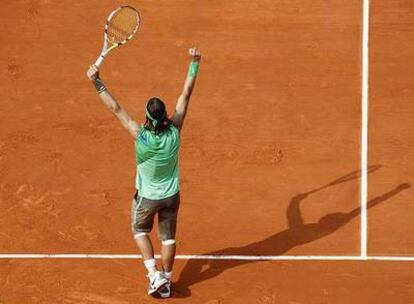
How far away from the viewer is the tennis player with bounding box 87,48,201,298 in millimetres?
7727

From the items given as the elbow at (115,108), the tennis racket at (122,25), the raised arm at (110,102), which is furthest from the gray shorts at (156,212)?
the tennis racket at (122,25)

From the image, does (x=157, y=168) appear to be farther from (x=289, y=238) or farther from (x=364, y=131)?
(x=364, y=131)

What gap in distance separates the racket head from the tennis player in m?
0.91

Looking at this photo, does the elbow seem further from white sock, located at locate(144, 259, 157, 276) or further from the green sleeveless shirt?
white sock, located at locate(144, 259, 157, 276)

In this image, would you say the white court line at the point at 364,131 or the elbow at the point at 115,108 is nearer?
the elbow at the point at 115,108

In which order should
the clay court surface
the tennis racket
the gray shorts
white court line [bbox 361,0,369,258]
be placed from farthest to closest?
white court line [bbox 361,0,369,258] < the clay court surface < the tennis racket < the gray shorts

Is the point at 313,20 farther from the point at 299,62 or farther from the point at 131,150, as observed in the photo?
the point at 131,150

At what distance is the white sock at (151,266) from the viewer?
27.4 ft

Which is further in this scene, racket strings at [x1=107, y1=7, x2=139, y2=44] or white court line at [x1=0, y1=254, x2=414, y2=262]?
white court line at [x1=0, y1=254, x2=414, y2=262]

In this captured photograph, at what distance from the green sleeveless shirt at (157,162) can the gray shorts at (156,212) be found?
0.07m

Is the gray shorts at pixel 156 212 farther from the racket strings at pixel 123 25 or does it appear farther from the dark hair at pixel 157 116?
the racket strings at pixel 123 25

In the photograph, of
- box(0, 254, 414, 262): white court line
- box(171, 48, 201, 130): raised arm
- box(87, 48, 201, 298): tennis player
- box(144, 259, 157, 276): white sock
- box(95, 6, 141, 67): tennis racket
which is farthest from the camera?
box(0, 254, 414, 262): white court line

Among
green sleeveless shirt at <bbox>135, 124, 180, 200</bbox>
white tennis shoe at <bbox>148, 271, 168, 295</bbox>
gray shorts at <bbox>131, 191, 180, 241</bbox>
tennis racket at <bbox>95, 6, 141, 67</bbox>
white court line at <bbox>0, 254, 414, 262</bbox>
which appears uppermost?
tennis racket at <bbox>95, 6, 141, 67</bbox>

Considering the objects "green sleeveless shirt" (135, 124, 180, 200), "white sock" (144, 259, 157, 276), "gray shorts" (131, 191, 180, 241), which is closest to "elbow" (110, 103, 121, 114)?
"green sleeveless shirt" (135, 124, 180, 200)
